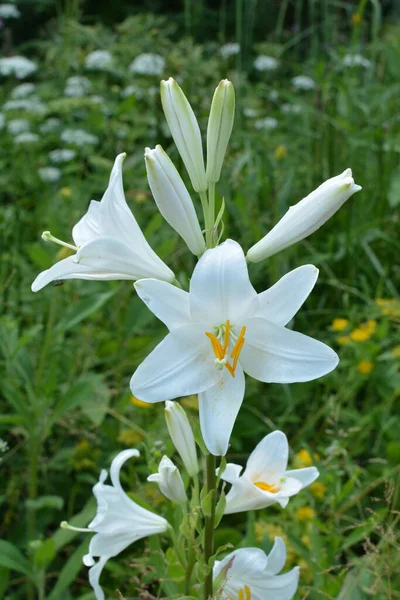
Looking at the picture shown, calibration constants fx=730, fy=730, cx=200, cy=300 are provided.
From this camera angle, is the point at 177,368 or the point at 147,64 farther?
the point at 147,64

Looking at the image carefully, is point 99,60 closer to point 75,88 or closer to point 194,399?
point 75,88

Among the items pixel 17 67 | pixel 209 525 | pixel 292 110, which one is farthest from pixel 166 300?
pixel 17 67

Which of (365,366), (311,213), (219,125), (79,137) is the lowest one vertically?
(365,366)

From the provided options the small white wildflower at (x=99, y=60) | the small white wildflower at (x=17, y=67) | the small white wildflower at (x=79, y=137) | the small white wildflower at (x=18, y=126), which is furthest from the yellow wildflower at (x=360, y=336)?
the small white wildflower at (x=17, y=67)

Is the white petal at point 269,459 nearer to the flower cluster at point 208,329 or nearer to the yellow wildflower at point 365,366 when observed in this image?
the flower cluster at point 208,329

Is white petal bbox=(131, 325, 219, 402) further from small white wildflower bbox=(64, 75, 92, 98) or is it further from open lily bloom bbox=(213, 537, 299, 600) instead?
small white wildflower bbox=(64, 75, 92, 98)

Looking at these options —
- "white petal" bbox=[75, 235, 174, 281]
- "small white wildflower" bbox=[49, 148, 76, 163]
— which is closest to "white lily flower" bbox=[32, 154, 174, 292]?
"white petal" bbox=[75, 235, 174, 281]

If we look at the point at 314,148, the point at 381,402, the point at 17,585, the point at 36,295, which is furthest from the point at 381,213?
the point at 17,585
